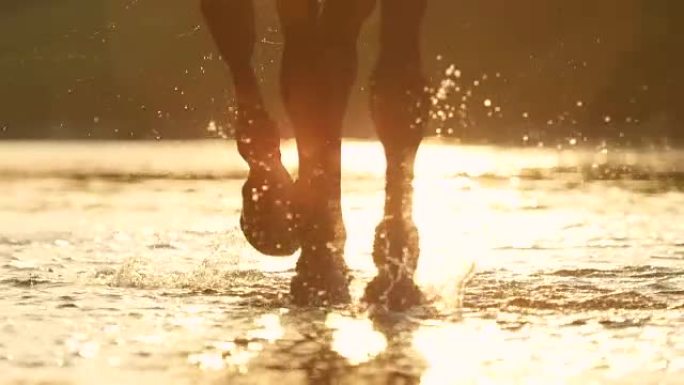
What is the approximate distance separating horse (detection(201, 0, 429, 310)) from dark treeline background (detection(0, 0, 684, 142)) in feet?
77.6

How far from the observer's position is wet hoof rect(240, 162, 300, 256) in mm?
7391

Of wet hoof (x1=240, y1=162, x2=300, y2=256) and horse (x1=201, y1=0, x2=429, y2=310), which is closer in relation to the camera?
horse (x1=201, y1=0, x2=429, y2=310)

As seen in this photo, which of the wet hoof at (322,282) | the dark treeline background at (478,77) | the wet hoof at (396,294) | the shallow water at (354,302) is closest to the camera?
the shallow water at (354,302)

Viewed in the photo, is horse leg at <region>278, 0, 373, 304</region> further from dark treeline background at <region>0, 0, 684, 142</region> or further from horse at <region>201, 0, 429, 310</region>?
dark treeline background at <region>0, 0, 684, 142</region>

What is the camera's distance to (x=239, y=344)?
6016 millimetres

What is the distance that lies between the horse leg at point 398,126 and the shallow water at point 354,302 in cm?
23

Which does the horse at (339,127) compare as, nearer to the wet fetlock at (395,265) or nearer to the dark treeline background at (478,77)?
→ the wet fetlock at (395,265)

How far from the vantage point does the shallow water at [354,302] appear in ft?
18.3

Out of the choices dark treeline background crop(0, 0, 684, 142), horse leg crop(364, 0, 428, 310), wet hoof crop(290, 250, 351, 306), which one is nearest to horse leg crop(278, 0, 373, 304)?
wet hoof crop(290, 250, 351, 306)

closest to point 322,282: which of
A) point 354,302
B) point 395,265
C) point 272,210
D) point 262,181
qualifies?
point 354,302

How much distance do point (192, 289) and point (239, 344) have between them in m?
1.64

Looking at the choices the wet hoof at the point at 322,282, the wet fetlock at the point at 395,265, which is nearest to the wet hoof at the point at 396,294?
the wet fetlock at the point at 395,265

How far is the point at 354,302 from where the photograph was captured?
7062 mm

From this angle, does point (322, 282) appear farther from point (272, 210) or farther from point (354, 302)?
point (272, 210)
